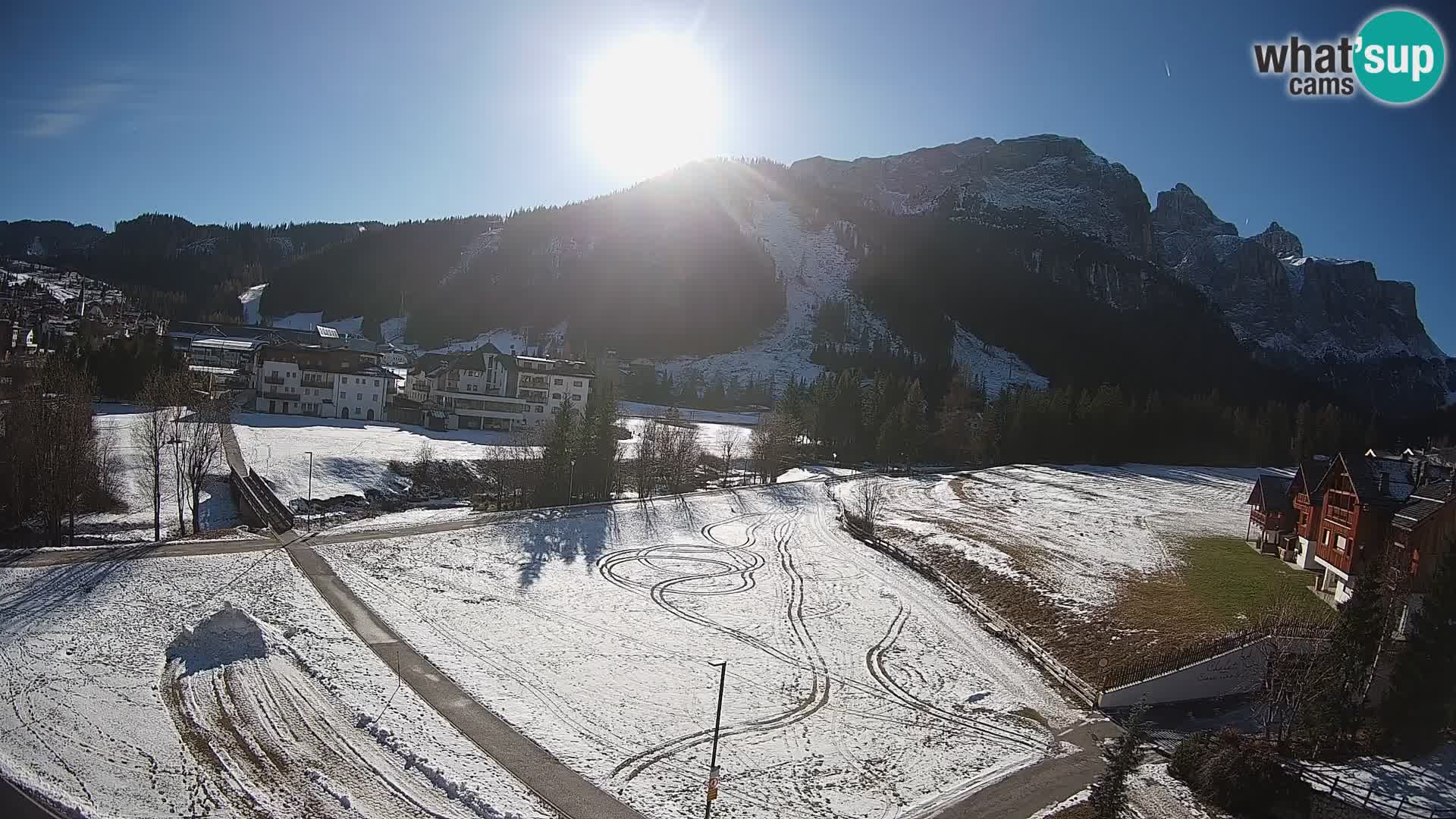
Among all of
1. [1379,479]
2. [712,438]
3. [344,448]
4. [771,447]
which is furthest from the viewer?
[712,438]

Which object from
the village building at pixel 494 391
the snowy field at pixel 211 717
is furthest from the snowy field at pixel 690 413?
the snowy field at pixel 211 717

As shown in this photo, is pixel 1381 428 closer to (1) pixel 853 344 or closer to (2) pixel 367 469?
(1) pixel 853 344

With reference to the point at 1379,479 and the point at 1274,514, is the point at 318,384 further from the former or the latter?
the point at 1379,479

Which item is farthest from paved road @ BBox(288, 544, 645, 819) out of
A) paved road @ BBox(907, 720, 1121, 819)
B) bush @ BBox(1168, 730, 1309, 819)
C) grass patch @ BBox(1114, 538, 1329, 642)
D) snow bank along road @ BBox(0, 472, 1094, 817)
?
grass patch @ BBox(1114, 538, 1329, 642)

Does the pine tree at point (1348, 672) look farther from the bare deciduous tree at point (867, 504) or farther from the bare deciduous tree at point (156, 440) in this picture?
the bare deciduous tree at point (156, 440)

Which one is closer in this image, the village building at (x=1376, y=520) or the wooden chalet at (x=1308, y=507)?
the village building at (x=1376, y=520)

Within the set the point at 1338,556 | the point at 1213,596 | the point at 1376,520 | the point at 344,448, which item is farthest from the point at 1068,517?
the point at 344,448

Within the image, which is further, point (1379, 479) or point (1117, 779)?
point (1379, 479)
